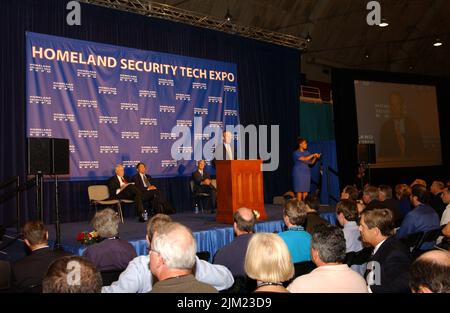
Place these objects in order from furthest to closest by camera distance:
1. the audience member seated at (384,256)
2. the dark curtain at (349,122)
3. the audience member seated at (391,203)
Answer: the dark curtain at (349,122) → the audience member seated at (391,203) → the audience member seated at (384,256)

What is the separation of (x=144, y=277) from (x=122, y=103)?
5.88 meters

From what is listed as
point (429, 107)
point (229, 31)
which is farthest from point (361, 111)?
point (229, 31)

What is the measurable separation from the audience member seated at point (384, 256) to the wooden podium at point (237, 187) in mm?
2964

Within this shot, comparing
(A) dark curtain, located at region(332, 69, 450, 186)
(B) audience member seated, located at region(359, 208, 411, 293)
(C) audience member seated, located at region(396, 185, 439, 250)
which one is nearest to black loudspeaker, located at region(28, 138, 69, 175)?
(B) audience member seated, located at region(359, 208, 411, 293)

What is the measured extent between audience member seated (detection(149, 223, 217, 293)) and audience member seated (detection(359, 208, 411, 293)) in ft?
3.82

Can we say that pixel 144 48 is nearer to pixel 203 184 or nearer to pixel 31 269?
pixel 203 184

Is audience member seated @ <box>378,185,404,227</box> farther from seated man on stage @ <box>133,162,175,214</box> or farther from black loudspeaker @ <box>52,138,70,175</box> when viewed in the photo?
black loudspeaker @ <box>52,138,70,175</box>

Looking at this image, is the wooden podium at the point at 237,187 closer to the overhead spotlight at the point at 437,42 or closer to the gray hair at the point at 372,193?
the gray hair at the point at 372,193

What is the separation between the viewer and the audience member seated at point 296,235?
11.2 ft

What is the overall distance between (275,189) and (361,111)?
9.60ft

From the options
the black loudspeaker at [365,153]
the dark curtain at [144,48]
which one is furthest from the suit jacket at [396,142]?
the black loudspeaker at [365,153]

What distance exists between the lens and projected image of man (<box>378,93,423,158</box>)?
11680 millimetres

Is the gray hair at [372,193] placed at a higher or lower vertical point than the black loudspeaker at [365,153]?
lower
